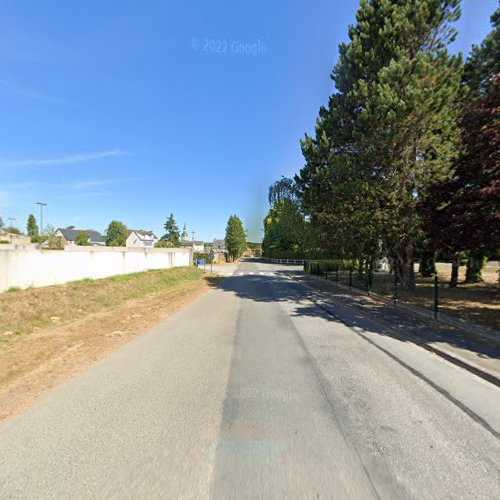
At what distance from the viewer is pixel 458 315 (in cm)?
832

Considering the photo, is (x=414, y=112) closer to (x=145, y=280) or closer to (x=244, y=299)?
(x=244, y=299)

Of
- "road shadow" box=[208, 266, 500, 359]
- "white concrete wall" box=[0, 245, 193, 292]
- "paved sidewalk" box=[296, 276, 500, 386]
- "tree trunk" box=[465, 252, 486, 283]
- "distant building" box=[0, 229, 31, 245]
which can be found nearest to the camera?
"paved sidewalk" box=[296, 276, 500, 386]

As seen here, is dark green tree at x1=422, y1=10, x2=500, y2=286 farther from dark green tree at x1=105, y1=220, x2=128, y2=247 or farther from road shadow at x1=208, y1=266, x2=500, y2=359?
dark green tree at x1=105, y1=220, x2=128, y2=247

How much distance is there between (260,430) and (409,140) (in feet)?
39.6

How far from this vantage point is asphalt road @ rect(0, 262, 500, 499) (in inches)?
88.1

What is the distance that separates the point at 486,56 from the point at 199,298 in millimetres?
15848

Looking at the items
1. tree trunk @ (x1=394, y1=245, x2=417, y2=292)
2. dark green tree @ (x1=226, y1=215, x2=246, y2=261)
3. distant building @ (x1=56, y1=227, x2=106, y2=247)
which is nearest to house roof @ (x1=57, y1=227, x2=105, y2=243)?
distant building @ (x1=56, y1=227, x2=106, y2=247)

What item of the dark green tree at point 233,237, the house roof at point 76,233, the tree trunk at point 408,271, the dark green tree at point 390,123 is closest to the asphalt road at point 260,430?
the dark green tree at point 390,123

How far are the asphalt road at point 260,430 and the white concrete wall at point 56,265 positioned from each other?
6683 mm

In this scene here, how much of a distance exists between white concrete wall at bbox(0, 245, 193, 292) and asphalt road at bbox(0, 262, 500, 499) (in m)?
6.68

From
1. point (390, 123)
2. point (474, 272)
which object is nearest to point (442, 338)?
point (390, 123)

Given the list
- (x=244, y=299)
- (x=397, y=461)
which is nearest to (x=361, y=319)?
(x=244, y=299)

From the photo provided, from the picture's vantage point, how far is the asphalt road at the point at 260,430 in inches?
88.1

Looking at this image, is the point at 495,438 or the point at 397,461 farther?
the point at 495,438
